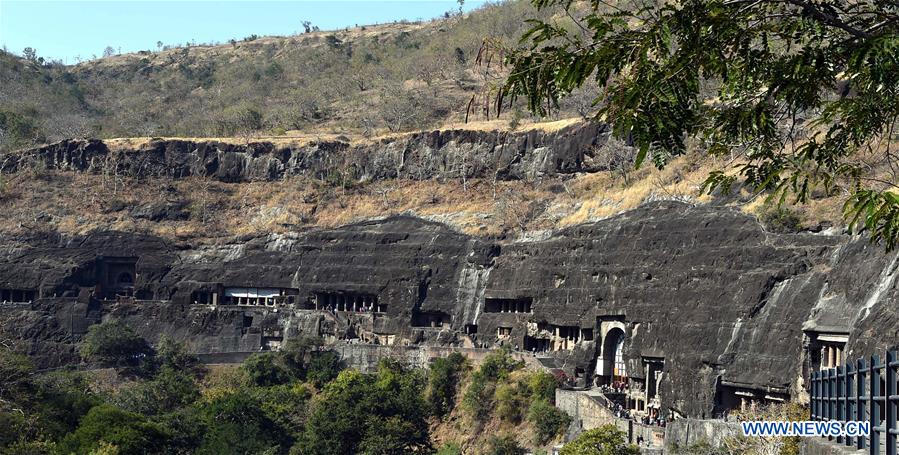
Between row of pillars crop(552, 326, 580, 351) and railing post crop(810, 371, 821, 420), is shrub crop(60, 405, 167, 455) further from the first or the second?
railing post crop(810, 371, 821, 420)

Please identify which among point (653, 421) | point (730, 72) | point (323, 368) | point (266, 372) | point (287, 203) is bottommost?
point (653, 421)

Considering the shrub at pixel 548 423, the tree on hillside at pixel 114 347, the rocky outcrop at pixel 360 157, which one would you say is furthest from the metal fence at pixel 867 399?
the rocky outcrop at pixel 360 157

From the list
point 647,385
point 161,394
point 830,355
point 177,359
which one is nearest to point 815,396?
point 830,355

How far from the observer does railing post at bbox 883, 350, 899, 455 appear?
997 centimetres

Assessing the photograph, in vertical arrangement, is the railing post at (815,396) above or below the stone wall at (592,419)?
above

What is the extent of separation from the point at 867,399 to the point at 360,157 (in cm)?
7144

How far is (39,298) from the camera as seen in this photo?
73.9 m

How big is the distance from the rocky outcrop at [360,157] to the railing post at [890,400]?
6216 centimetres

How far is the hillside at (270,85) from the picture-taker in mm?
97000

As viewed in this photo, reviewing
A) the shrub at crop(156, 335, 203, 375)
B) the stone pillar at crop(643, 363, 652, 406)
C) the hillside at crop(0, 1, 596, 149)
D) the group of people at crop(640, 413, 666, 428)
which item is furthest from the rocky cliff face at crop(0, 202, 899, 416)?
the hillside at crop(0, 1, 596, 149)

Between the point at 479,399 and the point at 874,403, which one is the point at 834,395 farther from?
the point at 479,399

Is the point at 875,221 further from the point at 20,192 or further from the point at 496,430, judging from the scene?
the point at 20,192

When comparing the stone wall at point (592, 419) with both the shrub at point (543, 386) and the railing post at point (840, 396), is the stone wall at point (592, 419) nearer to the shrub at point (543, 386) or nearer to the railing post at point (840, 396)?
the shrub at point (543, 386)

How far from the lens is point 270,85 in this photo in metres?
131
